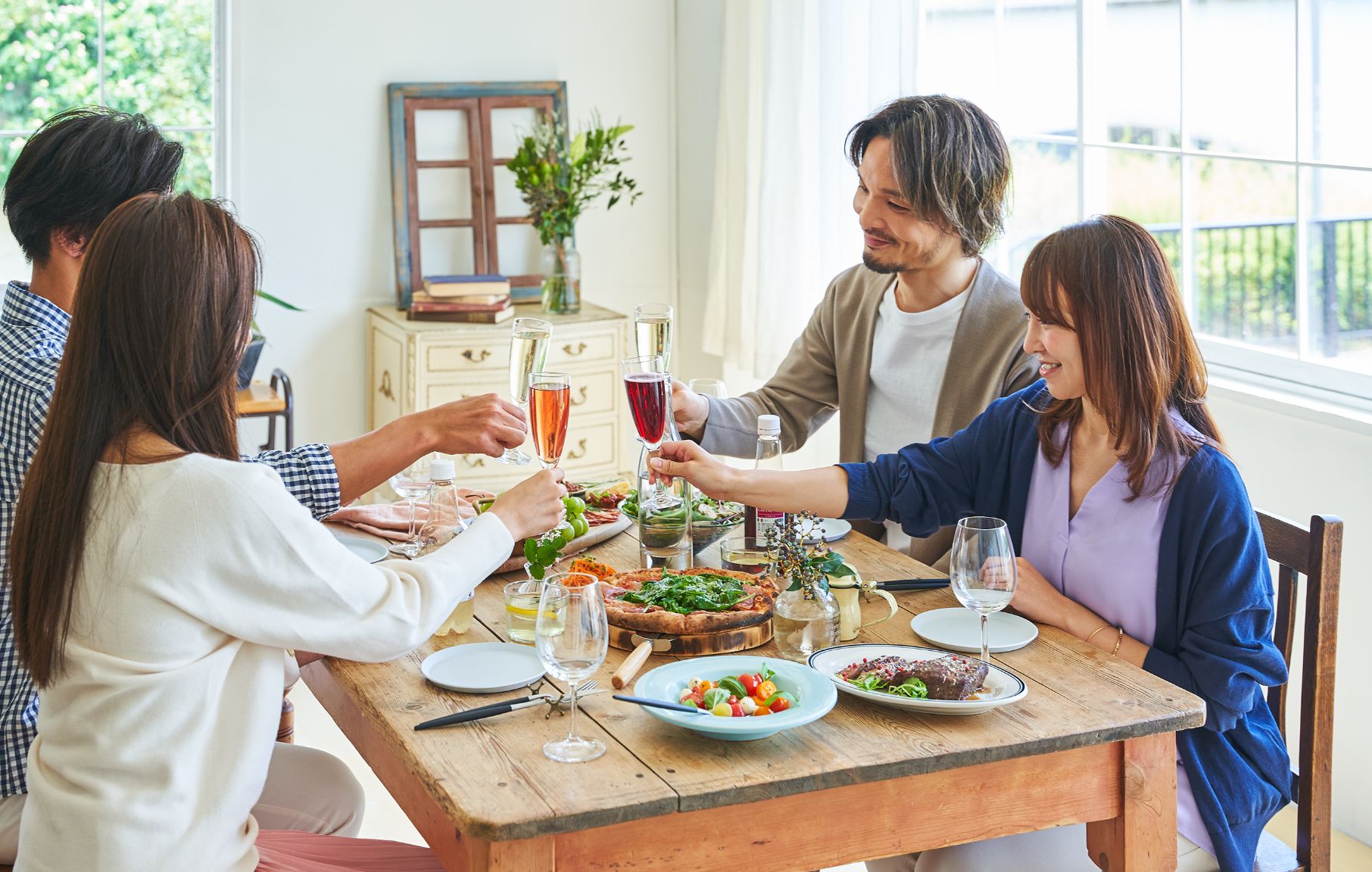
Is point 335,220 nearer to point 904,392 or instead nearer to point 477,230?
point 477,230

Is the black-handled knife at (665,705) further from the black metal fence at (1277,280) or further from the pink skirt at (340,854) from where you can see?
the black metal fence at (1277,280)

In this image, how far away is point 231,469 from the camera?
4.57 ft

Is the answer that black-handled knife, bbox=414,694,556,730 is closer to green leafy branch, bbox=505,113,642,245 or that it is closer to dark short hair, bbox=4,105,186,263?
dark short hair, bbox=4,105,186,263

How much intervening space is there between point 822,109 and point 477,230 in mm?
1336

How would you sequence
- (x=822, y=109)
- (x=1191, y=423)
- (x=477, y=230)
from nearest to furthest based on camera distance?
(x=1191, y=423) → (x=822, y=109) → (x=477, y=230)

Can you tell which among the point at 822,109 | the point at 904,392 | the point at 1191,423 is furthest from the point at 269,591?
the point at 822,109

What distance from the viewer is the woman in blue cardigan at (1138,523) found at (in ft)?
5.51

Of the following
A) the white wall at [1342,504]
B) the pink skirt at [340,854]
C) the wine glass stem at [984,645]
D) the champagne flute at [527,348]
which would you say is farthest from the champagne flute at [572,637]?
the white wall at [1342,504]

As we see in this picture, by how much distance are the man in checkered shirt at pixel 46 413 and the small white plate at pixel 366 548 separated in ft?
0.21

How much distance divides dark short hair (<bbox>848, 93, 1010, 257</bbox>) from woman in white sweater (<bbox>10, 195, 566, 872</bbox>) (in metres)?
1.32

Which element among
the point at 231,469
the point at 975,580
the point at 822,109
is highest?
the point at 822,109

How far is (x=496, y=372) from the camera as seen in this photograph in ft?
Result: 14.1

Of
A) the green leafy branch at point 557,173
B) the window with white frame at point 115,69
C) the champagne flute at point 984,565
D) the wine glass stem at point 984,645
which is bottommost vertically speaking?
the wine glass stem at point 984,645

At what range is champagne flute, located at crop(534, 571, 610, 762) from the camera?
1.38 meters
